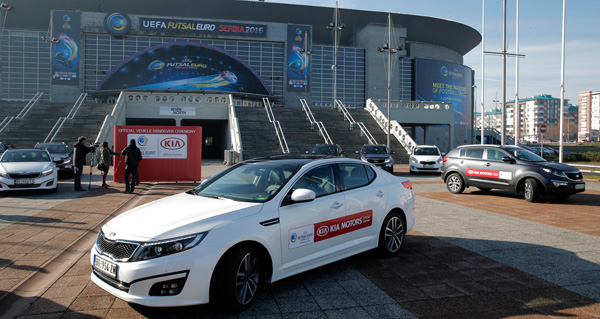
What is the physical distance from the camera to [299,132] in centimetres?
3219

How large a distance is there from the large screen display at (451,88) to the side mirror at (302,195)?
216 feet

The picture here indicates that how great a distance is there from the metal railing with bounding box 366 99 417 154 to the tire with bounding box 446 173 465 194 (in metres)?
17.0

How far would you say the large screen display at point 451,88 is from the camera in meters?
69.7

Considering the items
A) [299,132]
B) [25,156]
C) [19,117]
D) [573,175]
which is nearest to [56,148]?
[25,156]

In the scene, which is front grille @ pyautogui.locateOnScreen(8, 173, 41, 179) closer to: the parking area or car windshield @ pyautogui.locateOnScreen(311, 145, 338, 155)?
the parking area

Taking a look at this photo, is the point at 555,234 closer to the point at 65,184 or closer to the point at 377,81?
the point at 65,184

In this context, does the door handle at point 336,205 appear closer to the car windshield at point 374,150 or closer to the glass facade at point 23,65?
the car windshield at point 374,150

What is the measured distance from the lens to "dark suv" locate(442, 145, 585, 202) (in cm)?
1063

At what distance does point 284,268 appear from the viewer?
13.8ft

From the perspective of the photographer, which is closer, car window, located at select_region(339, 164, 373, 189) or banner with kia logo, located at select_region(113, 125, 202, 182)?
car window, located at select_region(339, 164, 373, 189)

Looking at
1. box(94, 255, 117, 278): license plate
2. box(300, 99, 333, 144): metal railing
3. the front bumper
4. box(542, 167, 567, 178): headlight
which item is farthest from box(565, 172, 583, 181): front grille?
box(300, 99, 333, 144): metal railing

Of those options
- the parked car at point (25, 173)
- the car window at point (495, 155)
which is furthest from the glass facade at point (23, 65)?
the car window at point (495, 155)

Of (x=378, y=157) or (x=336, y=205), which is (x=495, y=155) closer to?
(x=378, y=157)

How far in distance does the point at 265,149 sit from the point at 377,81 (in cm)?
4122
